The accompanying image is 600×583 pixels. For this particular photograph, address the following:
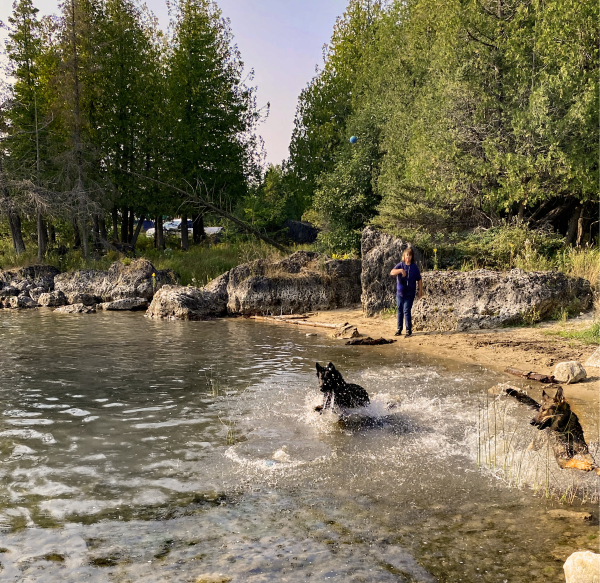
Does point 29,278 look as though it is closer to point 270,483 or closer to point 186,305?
point 186,305

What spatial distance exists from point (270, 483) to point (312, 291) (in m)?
12.6

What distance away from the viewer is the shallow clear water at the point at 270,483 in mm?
3816

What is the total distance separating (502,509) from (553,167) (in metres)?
12.3

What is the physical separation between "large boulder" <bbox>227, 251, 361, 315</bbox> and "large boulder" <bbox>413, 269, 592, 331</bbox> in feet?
14.2

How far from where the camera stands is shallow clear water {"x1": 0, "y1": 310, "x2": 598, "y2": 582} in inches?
150

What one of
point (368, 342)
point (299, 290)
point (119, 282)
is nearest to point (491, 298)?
point (368, 342)

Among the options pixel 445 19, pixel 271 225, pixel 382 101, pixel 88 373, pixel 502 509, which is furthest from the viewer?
pixel 271 225

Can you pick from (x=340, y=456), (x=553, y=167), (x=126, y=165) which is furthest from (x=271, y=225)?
(x=340, y=456)

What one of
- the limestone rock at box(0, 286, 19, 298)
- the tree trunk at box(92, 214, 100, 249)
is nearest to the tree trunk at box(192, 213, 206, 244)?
the tree trunk at box(92, 214, 100, 249)

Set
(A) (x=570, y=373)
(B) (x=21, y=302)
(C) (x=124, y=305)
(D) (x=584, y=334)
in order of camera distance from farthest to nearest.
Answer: (B) (x=21, y=302)
(C) (x=124, y=305)
(D) (x=584, y=334)
(A) (x=570, y=373)

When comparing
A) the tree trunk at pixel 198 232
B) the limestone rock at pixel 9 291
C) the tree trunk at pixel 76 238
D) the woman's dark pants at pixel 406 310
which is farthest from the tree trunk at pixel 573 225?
the tree trunk at pixel 76 238

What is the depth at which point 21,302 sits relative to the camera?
21219 mm

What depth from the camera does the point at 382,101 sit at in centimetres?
2291

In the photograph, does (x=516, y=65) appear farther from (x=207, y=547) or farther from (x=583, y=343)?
(x=207, y=547)
